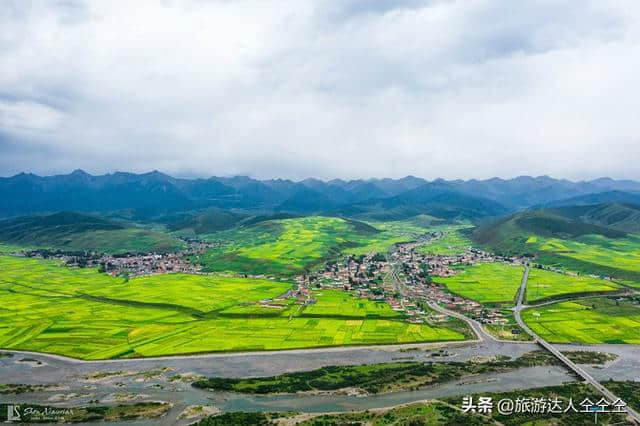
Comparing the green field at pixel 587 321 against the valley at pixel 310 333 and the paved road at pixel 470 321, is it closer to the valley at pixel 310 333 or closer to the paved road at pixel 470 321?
the valley at pixel 310 333

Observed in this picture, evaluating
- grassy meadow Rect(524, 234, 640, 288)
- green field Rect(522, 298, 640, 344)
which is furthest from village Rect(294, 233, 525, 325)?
grassy meadow Rect(524, 234, 640, 288)

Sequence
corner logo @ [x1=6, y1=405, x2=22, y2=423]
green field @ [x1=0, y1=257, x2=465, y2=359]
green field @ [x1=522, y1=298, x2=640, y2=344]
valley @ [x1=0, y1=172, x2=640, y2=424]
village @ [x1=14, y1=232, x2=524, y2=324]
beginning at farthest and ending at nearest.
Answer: village @ [x1=14, y1=232, x2=524, y2=324] < green field @ [x1=522, y1=298, x2=640, y2=344] < green field @ [x1=0, y1=257, x2=465, y2=359] < valley @ [x1=0, y1=172, x2=640, y2=424] < corner logo @ [x1=6, y1=405, x2=22, y2=423]

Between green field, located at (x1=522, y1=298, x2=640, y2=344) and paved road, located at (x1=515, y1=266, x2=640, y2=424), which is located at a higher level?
paved road, located at (x1=515, y1=266, x2=640, y2=424)

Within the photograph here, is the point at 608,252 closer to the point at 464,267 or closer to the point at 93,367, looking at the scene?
the point at 464,267

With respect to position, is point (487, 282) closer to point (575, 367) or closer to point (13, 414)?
point (575, 367)

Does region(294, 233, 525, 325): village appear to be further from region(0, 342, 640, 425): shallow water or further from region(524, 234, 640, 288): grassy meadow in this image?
region(0, 342, 640, 425): shallow water

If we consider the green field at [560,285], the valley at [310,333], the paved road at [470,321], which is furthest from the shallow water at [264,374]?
the green field at [560,285]
